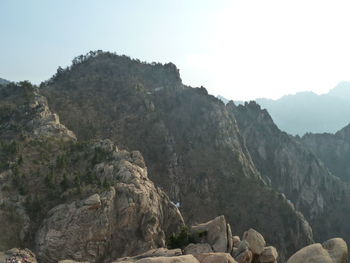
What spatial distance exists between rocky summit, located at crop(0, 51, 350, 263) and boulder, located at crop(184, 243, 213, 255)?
5.0 inches

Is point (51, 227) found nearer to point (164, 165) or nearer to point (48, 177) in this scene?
point (48, 177)

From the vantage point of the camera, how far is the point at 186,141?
10819 cm

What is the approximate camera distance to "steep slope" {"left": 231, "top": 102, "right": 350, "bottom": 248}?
133 metres

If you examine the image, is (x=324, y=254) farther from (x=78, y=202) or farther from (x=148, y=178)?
(x=148, y=178)

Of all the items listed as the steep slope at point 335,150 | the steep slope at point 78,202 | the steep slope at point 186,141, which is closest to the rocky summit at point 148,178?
the steep slope at point 78,202

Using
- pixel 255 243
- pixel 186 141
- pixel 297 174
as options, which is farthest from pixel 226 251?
pixel 297 174

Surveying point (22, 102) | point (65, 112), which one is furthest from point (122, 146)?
point (22, 102)

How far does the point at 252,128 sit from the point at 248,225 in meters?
61.5

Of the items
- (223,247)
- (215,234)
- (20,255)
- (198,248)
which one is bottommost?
(223,247)

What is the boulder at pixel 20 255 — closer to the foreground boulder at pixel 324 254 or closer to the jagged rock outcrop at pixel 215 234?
the jagged rock outcrop at pixel 215 234

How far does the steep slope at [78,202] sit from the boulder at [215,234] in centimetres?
1009

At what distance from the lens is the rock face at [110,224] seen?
42.4 meters

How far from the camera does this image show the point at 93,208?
45.3m

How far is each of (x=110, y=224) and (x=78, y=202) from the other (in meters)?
5.18
